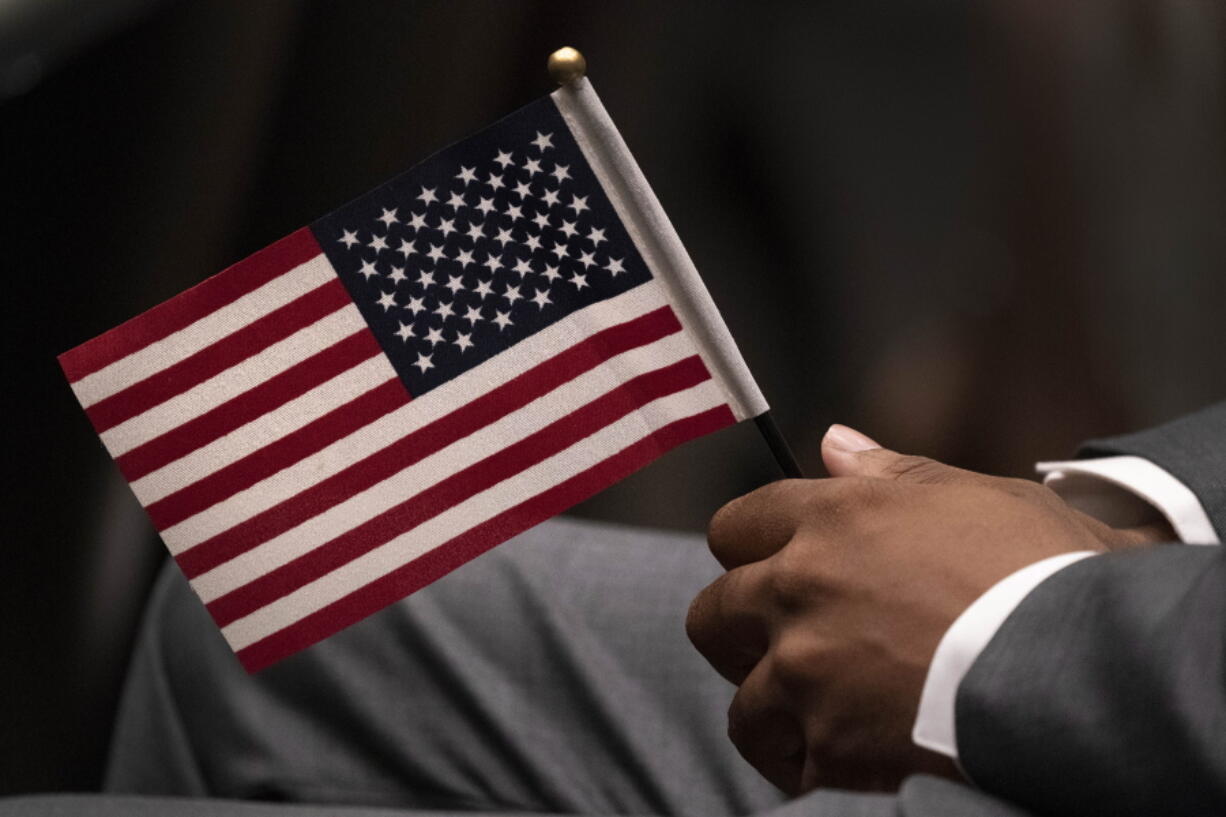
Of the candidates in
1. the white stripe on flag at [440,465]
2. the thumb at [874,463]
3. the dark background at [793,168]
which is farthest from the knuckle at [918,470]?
the dark background at [793,168]

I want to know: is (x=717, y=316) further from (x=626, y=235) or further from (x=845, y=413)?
(x=845, y=413)

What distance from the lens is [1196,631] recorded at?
0.36 meters

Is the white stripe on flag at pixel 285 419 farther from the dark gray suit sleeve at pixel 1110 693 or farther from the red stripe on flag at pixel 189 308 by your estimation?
the dark gray suit sleeve at pixel 1110 693

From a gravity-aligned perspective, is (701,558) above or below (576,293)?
below

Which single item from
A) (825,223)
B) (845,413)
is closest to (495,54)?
(825,223)

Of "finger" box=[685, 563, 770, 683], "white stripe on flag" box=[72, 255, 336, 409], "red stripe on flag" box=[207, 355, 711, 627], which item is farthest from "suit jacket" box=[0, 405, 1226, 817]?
"white stripe on flag" box=[72, 255, 336, 409]

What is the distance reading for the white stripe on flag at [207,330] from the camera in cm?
54

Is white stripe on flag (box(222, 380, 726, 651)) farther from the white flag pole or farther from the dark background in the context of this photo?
the dark background

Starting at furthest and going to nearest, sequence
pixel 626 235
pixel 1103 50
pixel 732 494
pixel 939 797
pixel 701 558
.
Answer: pixel 1103 50 < pixel 732 494 < pixel 701 558 < pixel 626 235 < pixel 939 797

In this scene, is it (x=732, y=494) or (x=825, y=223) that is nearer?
(x=732, y=494)

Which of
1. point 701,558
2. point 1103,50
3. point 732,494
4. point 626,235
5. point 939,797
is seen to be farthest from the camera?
point 1103,50

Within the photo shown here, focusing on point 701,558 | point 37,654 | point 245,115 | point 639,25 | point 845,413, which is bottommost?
point 845,413

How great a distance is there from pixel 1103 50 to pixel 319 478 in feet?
4.04

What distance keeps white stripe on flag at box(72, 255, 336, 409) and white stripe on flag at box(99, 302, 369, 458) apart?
0.02 meters
